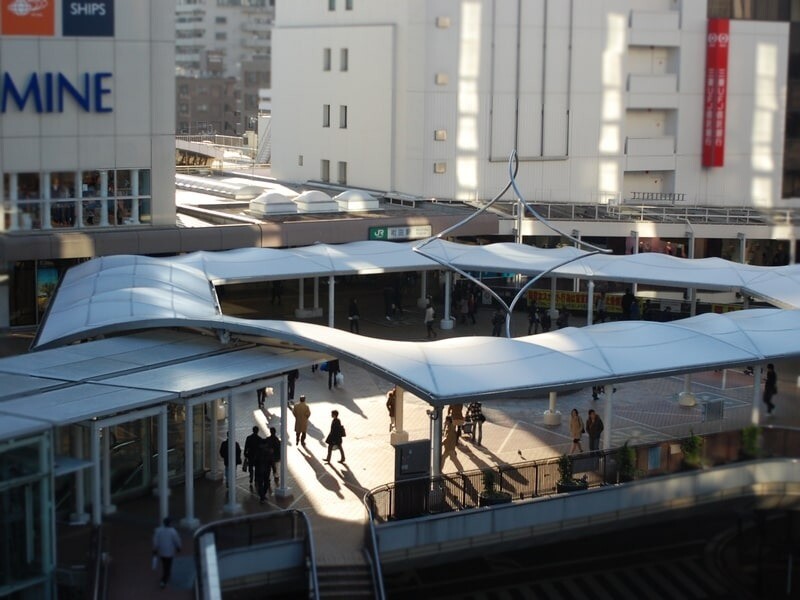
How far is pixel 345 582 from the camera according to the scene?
19.8 meters

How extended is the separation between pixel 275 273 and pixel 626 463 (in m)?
13.8

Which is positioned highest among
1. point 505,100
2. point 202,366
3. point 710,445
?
point 505,100

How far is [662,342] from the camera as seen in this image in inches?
990

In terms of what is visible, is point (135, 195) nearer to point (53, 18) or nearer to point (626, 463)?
point (53, 18)

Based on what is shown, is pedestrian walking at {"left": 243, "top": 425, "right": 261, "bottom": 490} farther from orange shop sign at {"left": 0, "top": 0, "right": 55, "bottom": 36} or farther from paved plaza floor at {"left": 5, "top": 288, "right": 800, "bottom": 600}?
orange shop sign at {"left": 0, "top": 0, "right": 55, "bottom": 36}

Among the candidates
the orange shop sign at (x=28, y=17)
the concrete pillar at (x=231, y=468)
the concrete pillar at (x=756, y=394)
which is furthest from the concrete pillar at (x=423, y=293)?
the concrete pillar at (x=231, y=468)

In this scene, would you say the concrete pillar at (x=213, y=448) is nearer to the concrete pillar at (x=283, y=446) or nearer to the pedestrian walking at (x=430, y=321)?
the concrete pillar at (x=283, y=446)

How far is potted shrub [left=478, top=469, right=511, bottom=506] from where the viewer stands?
71.3ft

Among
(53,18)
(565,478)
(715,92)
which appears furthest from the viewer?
(715,92)

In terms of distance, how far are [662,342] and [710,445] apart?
213 centimetres

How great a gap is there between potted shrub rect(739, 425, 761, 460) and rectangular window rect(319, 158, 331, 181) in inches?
1319

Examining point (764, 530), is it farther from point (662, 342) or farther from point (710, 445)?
point (662, 342)

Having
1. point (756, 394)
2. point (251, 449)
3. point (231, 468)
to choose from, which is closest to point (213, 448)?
point (251, 449)

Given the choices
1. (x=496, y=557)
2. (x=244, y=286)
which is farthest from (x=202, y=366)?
(x=244, y=286)
